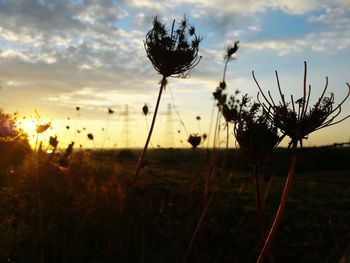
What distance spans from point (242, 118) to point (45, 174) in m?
6.87

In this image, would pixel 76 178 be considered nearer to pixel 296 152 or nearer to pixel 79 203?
pixel 79 203

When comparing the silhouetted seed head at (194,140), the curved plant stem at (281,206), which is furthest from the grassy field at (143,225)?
the curved plant stem at (281,206)

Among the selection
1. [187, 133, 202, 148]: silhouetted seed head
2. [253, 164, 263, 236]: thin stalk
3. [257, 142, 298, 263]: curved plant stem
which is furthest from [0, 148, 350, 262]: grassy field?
[257, 142, 298, 263]: curved plant stem

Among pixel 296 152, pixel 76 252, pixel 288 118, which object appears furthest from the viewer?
pixel 76 252

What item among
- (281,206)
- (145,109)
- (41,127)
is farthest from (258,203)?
(145,109)

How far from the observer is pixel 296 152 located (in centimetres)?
213

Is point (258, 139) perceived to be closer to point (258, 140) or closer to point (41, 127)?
point (258, 140)

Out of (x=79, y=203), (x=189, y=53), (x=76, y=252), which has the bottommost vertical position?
(x=76, y=252)

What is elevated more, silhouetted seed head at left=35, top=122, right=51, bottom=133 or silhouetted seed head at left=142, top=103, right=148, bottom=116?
silhouetted seed head at left=142, top=103, right=148, bottom=116

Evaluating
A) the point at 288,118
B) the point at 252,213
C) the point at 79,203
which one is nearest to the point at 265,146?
the point at 288,118

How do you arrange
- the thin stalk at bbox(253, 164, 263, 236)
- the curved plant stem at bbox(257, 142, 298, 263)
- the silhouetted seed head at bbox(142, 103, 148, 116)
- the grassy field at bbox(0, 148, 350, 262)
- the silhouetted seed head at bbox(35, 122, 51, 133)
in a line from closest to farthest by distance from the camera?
the curved plant stem at bbox(257, 142, 298, 263) < the thin stalk at bbox(253, 164, 263, 236) < the silhouetted seed head at bbox(35, 122, 51, 133) < the silhouetted seed head at bbox(142, 103, 148, 116) < the grassy field at bbox(0, 148, 350, 262)

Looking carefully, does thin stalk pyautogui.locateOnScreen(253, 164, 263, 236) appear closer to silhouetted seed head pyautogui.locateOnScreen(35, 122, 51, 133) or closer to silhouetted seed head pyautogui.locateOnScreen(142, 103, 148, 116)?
silhouetted seed head pyautogui.locateOnScreen(35, 122, 51, 133)

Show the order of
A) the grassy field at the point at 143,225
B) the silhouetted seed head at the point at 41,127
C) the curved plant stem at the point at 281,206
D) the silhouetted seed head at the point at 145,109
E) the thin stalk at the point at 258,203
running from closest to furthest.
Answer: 1. the curved plant stem at the point at 281,206
2. the thin stalk at the point at 258,203
3. the silhouetted seed head at the point at 41,127
4. the silhouetted seed head at the point at 145,109
5. the grassy field at the point at 143,225

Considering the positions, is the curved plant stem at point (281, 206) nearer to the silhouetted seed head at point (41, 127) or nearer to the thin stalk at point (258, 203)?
the thin stalk at point (258, 203)
